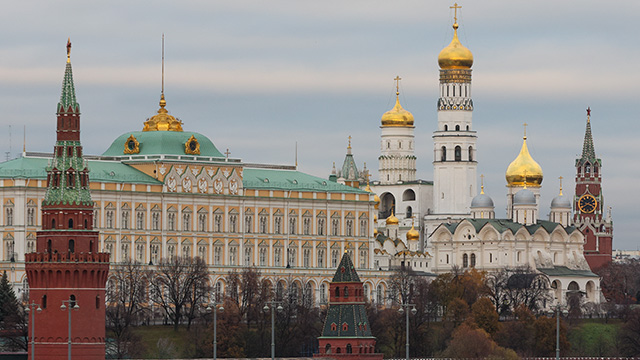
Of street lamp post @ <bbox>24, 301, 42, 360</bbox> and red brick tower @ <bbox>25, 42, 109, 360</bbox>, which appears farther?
red brick tower @ <bbox>25, 42, 109, 360</bbox>

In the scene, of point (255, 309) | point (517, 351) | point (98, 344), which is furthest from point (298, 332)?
point (98, 344)

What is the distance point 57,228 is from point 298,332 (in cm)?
4245

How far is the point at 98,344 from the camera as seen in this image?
152 metres

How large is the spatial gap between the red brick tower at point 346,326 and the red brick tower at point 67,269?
23.2 meters

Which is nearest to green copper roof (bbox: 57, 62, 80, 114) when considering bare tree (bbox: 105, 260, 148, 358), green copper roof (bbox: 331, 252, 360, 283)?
bare tree (bbox: 105, 260, 148, 358)

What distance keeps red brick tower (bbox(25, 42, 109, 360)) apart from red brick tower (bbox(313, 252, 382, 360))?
2320 cm

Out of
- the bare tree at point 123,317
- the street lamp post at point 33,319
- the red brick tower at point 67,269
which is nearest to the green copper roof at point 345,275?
the bare tree at point 123,317

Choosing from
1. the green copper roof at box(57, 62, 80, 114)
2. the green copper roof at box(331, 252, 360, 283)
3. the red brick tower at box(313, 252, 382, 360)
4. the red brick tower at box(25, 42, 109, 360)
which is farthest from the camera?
the green copper roof at box(331, 252, 360, 283)

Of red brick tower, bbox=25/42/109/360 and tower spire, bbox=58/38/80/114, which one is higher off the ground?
tower spire, bbox=58/38/80/114

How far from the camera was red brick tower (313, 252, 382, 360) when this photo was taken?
169750mm

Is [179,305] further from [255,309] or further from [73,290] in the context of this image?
[73,290]

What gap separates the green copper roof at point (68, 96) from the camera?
512 feet

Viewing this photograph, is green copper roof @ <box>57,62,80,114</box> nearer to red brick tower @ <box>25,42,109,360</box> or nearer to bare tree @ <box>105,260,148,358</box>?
red brick tower @ <box>25,42,109,360</box>

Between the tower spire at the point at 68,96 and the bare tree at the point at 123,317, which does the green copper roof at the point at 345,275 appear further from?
the tower spire at the point at 68,96
